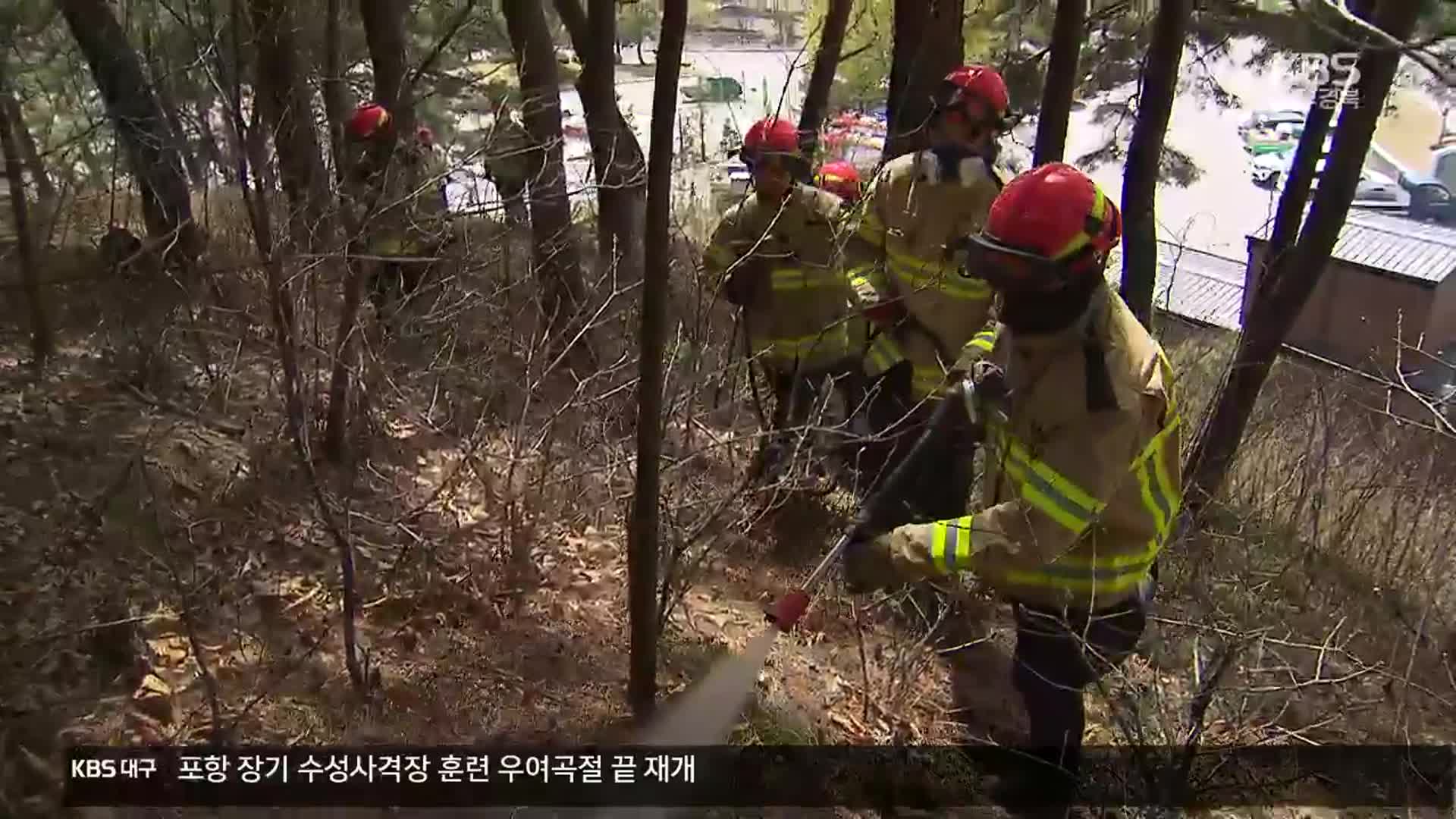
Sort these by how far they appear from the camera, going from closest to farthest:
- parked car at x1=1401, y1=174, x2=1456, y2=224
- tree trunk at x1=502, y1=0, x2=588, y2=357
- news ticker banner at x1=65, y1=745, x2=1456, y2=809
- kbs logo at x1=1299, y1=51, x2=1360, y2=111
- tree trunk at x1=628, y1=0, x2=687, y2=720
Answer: tree trunk at x1=628, y1=0, x2=687, y2=720 → news ticker banner at x1=65, y1=745, x2=1456, y2=809 → kbs logo at x1=1299, y1=51, x2=1360, y2=111 → tree trunk at x1=502, y1=0, x2=588, y2=357 → parked car at x1=1401, y1=174, x2=1456, y2=224

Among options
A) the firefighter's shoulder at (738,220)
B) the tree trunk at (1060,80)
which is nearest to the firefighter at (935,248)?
the firefighter's shoulder at (738,220)

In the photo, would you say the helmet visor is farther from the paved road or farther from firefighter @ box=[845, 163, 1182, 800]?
the paved road

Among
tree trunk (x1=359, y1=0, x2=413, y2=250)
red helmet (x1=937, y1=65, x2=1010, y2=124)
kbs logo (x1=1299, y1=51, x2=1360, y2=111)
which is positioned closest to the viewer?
red helmet (x1=937, y1=65, x2=1010, y2=124)

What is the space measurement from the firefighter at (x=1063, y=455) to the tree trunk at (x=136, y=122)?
134 inches

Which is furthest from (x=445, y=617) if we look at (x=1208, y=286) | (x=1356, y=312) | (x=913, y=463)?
(x=1208, y=286)

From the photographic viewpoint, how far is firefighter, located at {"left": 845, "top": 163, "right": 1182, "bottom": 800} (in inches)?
109

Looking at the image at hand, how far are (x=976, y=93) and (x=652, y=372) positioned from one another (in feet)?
7.53

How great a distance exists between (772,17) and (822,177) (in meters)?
1.77

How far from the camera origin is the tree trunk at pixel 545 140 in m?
5.58

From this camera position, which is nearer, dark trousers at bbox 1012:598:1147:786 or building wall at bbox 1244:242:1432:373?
dark trousers at bbox 1012:598:1147:786

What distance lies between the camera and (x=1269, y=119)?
41.5 feet

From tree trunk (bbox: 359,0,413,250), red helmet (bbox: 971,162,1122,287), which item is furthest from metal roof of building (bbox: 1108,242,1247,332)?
red helmet (bbox: 971,162,1122,287)

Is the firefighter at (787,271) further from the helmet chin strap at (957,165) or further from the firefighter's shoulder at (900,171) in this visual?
the helmet chin strap at (957,165)

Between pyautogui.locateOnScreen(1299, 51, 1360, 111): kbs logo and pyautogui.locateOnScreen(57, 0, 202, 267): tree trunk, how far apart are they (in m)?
5.42
